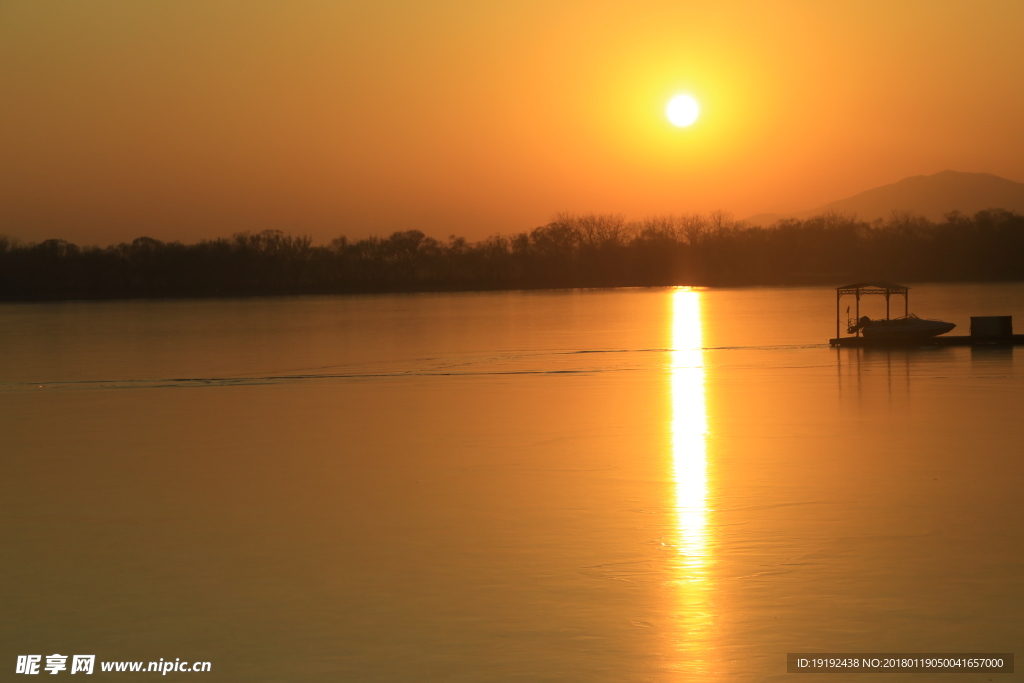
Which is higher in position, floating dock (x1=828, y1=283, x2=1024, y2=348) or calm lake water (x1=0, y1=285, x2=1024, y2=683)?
calm lake water (x1=0, y1=285, x2=1024, y2=683)

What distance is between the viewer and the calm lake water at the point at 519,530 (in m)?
6.69

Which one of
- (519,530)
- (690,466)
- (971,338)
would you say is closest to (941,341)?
(971,338)

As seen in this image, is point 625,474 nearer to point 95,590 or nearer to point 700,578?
point 700,578

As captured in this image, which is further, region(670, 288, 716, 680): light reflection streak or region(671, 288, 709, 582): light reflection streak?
region(671, 288, 709, 582): light reflection streak

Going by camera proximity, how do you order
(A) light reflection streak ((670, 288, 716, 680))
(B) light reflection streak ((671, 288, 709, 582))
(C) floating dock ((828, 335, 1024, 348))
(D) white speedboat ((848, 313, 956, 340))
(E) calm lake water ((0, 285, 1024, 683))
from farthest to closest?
(D) white speedboat ((848, 313, 956, 340))
(C) floating dock ((828, 335, 1024, 348))
(B) light reflection streak ((671, 288, 709, 582))
(E) calm lake water ((0, 285, 1024, 683))
(A) light reflection streak ((670, 288, 716, 680))

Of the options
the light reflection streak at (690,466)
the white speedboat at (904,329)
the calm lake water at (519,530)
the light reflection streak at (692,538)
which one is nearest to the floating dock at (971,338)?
the white speedboat at (904,329)

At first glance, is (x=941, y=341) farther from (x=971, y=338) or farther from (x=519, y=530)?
(x=519, y=530)

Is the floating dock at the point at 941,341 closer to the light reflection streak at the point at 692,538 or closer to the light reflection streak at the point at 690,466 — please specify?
the light reflection streak at the point at 690,466

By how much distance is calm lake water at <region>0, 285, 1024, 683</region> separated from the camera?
Answer: 6688 mm

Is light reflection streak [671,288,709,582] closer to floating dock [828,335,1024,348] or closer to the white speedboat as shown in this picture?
floating dock [828,335,1024,348]

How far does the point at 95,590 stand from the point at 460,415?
35.8 ft

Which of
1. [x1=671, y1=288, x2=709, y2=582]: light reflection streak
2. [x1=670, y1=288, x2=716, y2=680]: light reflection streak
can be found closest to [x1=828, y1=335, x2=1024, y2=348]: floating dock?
[x1=671, y1=288, x2=709, y2=582]: light reflection streak

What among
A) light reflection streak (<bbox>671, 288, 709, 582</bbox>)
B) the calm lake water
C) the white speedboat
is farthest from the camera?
the white speedboat

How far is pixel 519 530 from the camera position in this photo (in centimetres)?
955
